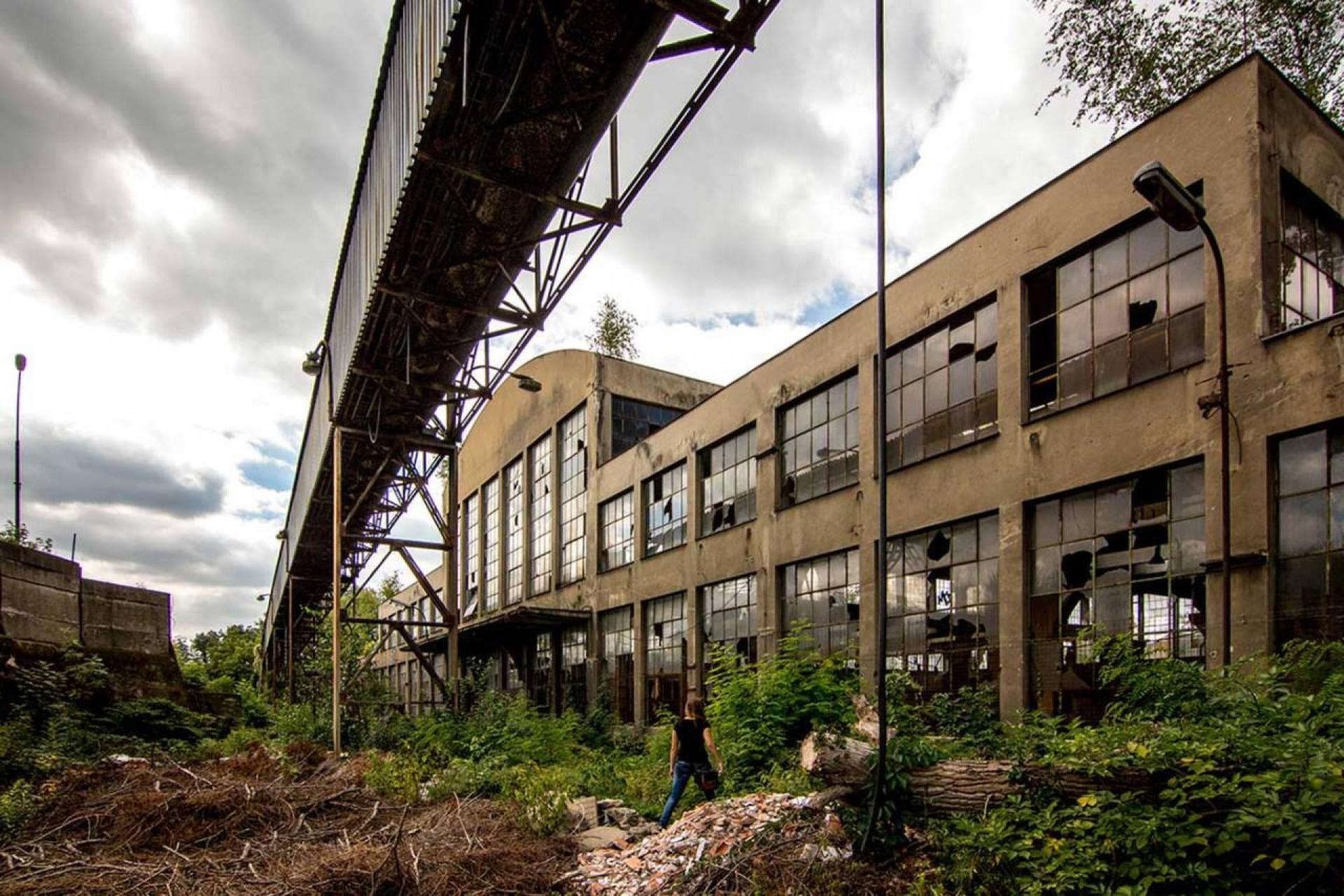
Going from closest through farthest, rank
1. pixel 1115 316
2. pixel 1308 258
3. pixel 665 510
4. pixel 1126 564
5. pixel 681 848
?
pixel 681 848 → pixel 1308 258 → pixel 1126 564 → pixel 1115 316 → pixel 665 510

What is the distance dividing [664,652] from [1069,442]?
1253 centimetres

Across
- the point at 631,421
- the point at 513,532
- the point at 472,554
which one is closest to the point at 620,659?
the point at 631,421

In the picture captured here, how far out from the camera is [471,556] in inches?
1382

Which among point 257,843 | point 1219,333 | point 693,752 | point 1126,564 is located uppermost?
point 1219,333

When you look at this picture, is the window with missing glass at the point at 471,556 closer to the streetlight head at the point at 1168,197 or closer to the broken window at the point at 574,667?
the broken window at the point at 574,667

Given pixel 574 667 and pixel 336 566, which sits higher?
pixel 336 566

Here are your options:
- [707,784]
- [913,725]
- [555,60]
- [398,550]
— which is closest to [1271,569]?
[913,725]

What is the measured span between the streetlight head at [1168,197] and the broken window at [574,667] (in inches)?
803

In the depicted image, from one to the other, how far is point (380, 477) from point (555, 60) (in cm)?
1290

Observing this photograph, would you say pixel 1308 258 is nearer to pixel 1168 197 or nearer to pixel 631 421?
pixel 1168 197

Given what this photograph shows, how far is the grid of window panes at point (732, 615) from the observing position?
18031 mm

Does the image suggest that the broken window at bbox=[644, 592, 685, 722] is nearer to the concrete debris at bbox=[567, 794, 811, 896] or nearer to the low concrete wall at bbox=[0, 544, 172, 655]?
the low concrete wall at bbox=[0, 544, 172, 655]

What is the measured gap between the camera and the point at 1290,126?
10164 millimetres

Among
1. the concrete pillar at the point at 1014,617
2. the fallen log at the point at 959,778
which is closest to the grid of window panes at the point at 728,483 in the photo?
the concrete pillar at the point at 1014,617
